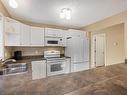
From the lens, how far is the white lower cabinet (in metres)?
2.91

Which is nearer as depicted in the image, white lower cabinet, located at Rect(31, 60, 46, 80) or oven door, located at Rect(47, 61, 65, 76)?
white lower cabinet, located at Rect(31, 60, 46, 80)

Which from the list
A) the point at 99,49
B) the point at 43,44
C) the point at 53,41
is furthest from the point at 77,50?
the point at 99,49

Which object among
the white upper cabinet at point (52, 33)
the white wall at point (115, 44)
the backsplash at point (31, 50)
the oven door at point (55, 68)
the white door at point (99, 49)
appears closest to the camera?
the oven door at point (55, 68)

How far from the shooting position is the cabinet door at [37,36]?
336cm

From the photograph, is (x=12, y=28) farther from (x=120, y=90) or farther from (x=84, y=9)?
(x=120, y=90)

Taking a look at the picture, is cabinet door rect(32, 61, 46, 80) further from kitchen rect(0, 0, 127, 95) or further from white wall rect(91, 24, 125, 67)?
white wall rect(91, 24, 125, 67)

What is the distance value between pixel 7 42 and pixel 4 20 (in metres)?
0.55

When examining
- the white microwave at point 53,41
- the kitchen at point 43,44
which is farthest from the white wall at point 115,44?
the white microwave at point 53,41

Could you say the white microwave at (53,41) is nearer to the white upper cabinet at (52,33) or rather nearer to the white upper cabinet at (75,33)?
the white upper cabinet at (52,33)

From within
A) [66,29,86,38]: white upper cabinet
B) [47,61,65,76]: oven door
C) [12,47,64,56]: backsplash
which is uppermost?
[66,29,86,38]: white upper cabinet

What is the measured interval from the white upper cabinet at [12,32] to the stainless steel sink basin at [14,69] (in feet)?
2.11

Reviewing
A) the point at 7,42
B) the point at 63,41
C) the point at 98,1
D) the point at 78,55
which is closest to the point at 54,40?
the point at 63,41

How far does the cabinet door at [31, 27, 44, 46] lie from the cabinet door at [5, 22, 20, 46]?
65cm

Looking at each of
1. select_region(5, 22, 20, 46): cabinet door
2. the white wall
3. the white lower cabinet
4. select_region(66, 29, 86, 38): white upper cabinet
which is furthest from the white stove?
the white wall
